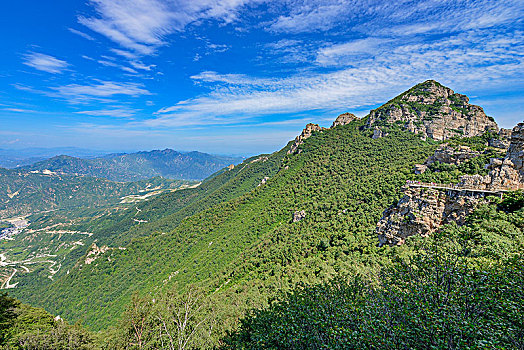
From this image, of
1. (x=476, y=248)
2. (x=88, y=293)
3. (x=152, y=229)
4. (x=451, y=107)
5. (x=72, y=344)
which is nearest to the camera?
(x=476, y=248)

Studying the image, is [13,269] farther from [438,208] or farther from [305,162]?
[438,208]

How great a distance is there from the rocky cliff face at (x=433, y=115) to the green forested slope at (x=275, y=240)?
321 inches

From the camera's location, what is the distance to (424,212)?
2717cm

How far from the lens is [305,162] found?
98.5m

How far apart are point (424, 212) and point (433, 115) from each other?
7721 cm

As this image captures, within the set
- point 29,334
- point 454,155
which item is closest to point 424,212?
point 454,155

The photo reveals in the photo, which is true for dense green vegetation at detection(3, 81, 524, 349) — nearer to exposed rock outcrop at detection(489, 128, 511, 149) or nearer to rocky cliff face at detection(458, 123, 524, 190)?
exposed rock outcrop at detection(489, 128, 511, 149)

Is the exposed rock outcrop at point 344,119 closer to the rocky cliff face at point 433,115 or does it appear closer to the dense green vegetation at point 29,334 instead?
the rocky cliff face at point 433,115

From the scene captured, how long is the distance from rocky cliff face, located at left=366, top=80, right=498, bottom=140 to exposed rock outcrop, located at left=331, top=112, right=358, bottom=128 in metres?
16.4

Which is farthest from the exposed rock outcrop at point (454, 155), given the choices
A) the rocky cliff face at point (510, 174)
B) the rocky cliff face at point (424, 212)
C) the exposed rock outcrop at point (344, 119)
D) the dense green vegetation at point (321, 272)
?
the exposed rock outcrop at point (344, 119)

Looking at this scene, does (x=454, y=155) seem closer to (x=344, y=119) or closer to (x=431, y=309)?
(x=431, y=309)

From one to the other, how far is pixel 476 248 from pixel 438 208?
39.7 ft

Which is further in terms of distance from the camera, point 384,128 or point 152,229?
point 152,229

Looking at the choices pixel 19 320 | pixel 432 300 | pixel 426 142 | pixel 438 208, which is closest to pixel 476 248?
pixel 432 300
